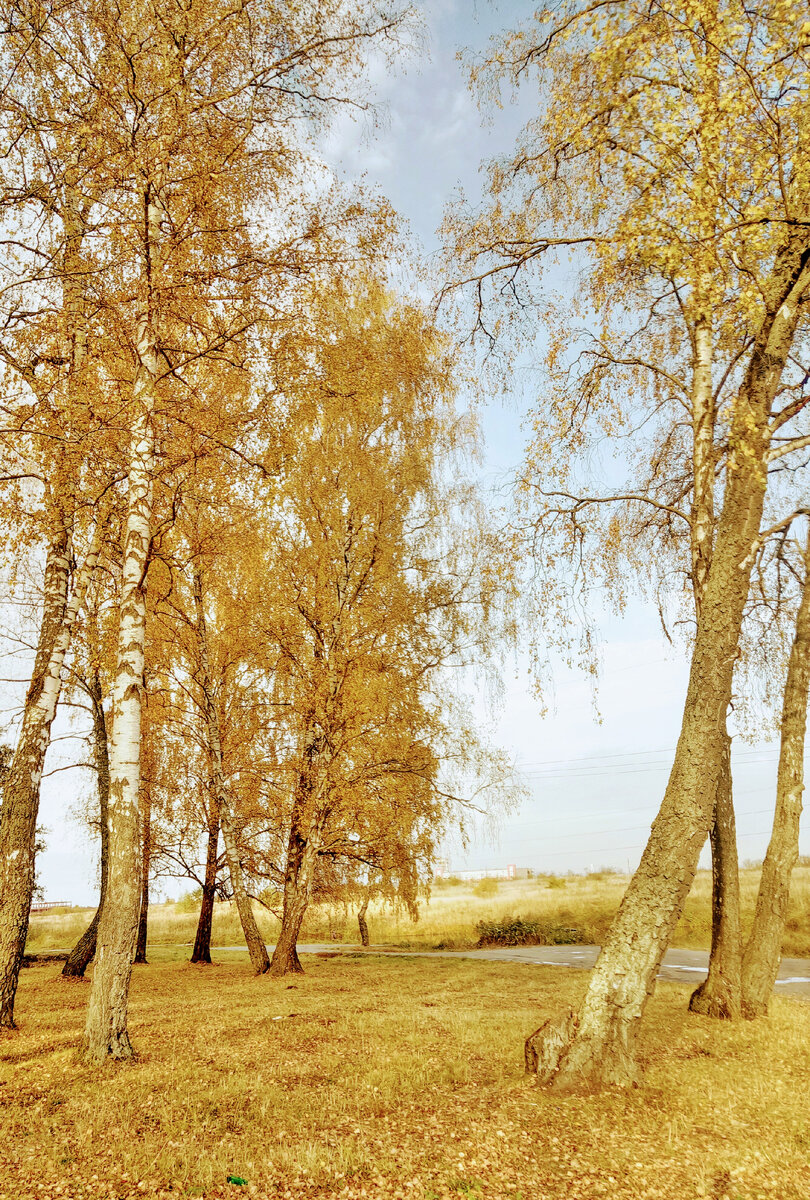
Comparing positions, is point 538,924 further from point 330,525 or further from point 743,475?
point 743,475

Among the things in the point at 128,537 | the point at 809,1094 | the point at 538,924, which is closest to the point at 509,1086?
the point at 809,1094

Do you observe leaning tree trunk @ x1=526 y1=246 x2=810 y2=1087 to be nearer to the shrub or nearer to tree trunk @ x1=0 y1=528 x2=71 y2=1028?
tree trunk @ x1=0 y1=528 x2=71 y2=1028

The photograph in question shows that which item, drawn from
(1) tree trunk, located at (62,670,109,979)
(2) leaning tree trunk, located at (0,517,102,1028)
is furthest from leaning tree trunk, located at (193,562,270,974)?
(2) leaning tree trunk, located at (0,517,102,1028)

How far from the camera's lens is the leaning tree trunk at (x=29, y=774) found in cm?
776

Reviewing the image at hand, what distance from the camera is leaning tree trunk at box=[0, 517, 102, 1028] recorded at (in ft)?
25.5

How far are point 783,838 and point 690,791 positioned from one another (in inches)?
164

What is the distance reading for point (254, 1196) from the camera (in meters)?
3.79

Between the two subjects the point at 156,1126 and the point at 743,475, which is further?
the point at 743,475

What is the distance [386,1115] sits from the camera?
5.04 m

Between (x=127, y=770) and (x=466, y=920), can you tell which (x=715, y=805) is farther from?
(x=466, y=920)

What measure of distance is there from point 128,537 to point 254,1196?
571 centimetres

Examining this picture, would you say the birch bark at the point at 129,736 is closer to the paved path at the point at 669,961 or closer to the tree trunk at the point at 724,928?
the tree trunk at the point at 724,928

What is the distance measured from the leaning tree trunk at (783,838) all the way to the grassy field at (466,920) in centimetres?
953

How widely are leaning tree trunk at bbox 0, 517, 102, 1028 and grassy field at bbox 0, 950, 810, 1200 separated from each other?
934mm
